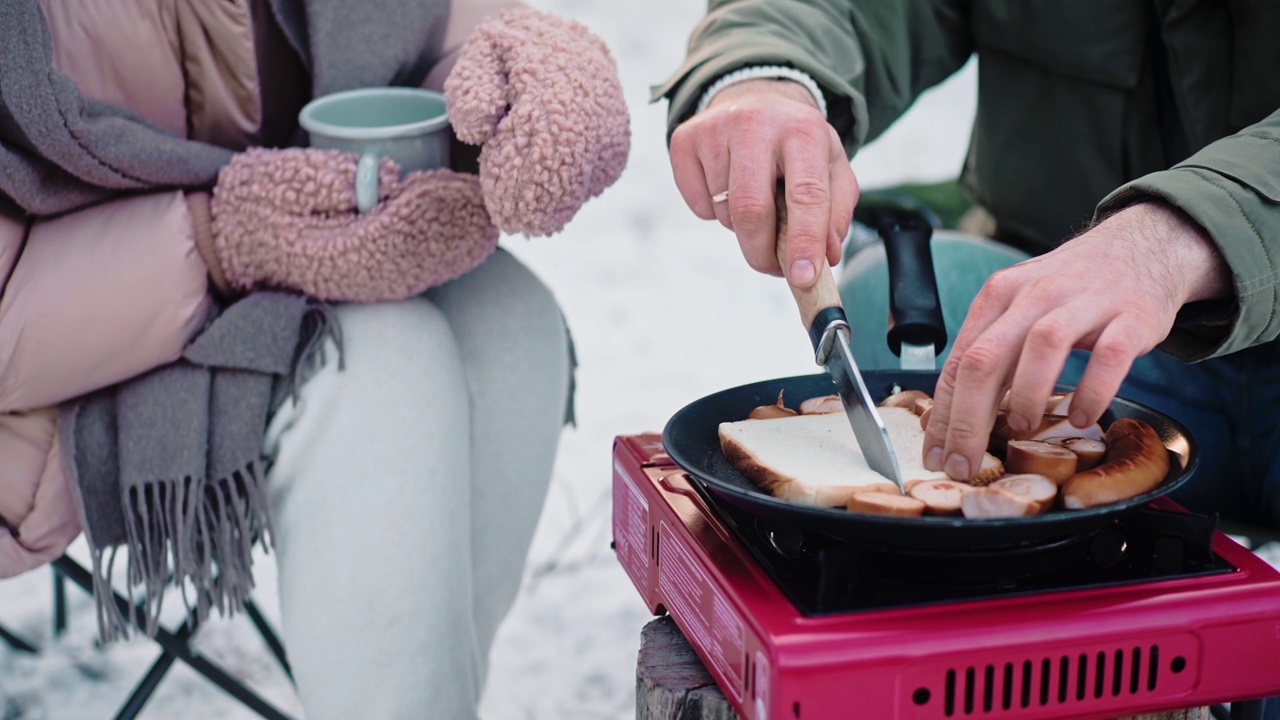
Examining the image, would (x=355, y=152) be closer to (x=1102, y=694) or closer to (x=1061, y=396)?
(x=1061, y=396)

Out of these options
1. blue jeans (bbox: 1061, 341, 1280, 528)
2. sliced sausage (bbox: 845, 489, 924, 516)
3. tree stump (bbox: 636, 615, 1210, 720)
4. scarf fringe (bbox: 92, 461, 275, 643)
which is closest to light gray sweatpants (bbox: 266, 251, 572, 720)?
scarf fringe (bbox: 92, 461, 275, 643)

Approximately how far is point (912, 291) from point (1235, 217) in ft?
1.20

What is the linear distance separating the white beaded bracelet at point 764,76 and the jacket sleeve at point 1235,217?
40 centimetres

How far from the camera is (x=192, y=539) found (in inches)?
47.9

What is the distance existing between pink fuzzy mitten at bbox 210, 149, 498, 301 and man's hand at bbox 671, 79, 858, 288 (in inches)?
10.6

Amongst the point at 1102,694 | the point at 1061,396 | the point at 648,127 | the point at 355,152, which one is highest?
the point at 355,152

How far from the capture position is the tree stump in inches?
37.1

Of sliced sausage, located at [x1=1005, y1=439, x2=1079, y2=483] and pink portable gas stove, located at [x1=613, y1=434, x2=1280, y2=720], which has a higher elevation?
sliced sausage, located at [x1=1005, y1=439, x2=1079, y2=483]

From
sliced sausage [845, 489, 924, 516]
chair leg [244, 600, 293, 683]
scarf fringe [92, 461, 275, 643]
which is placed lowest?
chair leg [244, 600, 293, 683]

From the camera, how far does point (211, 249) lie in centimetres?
125

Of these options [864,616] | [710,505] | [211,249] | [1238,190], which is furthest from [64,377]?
[1238,190]

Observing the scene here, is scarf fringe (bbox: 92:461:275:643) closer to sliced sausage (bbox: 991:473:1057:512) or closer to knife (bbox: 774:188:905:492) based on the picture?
knife (bbox: 774:188:905:492)

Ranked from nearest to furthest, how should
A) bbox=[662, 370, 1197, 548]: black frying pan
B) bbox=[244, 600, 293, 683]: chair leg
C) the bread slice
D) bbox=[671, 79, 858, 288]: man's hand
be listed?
1. bbox=[662, 370, 1197, 548]: black frying pan
2. the bread slice
3. bbox=[671, 79, 858, 288]: man's hand
4. bbox=[244, 600, 293, 683]: chair leg

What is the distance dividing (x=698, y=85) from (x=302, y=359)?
20.8 inches
